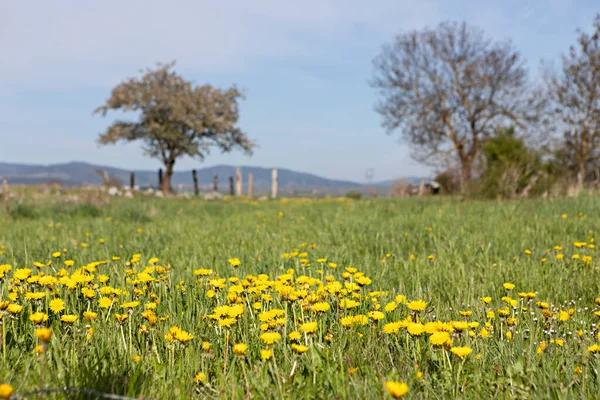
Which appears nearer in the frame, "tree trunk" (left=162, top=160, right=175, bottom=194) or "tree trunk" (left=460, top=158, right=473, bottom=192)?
"tree trunk" (left=460, top=158, right=473, bottom=192)

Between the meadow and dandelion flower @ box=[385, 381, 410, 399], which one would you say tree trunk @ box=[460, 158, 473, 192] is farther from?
dandelion flower @ box=[385, 381, 410, 399]

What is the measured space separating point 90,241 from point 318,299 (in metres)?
4.75

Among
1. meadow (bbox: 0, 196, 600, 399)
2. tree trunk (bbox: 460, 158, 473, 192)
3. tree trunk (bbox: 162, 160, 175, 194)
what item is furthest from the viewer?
tree trunk (bbox: 162, 160, 175, 194)

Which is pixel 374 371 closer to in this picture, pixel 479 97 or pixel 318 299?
pixel 318 299

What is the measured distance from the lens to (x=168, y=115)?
107 ft

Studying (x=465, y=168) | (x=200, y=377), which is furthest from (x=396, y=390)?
(x=465, y=168)

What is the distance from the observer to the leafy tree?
3241cm

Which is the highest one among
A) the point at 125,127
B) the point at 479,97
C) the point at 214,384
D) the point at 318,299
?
the point at 479,97

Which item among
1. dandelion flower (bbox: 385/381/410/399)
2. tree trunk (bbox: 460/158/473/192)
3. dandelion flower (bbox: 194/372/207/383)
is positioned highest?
tree trunk (bbox: 460/158/473/192)

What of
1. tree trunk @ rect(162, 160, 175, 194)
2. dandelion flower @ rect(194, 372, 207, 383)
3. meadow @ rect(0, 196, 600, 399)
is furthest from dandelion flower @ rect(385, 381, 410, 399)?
tree trunk @ rect(162, 160, 175, 194)

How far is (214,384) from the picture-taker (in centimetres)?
201

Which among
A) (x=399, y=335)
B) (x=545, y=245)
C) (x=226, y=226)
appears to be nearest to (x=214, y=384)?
(x=399, y=335)

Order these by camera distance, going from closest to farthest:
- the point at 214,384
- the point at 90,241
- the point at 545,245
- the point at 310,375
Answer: the point at 310,375
the point at 214,384
the point at 545,245
the point at 90,241

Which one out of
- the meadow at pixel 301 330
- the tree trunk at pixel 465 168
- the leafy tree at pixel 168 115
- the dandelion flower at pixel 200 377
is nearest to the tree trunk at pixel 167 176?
the leafy tree at pixel 168 115
